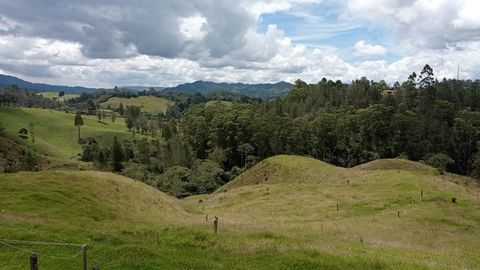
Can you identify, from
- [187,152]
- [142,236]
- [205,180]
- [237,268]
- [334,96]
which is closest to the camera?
[237,268]

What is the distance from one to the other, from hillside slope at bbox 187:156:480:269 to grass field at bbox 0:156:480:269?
133mm

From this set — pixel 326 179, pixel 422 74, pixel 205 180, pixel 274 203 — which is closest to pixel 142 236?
pixel 274 203

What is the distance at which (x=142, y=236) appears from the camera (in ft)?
86.2

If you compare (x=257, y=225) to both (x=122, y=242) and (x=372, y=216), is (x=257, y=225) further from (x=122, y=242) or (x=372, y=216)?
(x=372, y=216)

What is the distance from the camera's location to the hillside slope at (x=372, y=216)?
27.1m

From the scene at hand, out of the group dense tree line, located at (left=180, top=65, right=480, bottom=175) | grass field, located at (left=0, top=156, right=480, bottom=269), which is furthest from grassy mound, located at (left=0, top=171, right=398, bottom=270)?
dense tree line, located at (left=180, top=65, right=480, bottom=175)

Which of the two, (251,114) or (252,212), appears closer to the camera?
(252,212)

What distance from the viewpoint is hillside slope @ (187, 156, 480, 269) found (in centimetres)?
2714

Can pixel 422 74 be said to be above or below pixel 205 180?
above

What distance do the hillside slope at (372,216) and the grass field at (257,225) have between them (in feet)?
0.44

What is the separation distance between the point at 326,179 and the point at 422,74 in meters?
106

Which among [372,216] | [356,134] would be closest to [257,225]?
[372,216]

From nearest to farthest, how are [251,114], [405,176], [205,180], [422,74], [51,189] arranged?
[51,189] → [405,176] → [205,180] → [251,114] → [422,74]

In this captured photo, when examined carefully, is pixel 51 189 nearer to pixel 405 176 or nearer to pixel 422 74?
pixel 405 176
